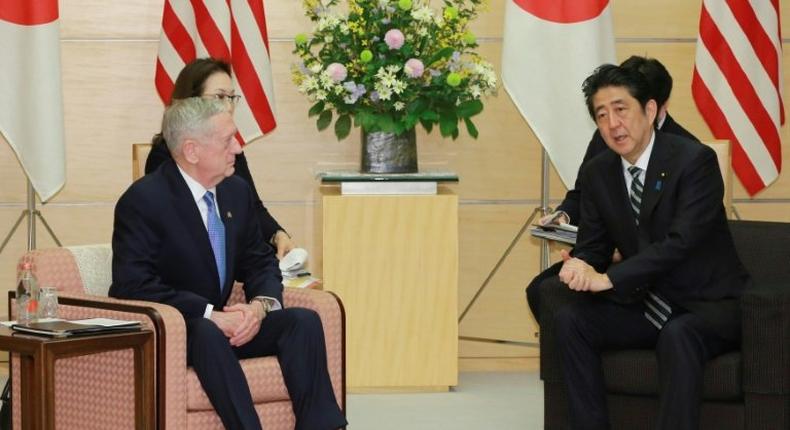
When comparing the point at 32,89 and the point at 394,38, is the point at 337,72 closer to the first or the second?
the point at 394,38

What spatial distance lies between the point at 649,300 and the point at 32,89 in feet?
10.3

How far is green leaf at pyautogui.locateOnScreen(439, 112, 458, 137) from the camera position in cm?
562

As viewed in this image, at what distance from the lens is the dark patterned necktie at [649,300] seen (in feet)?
14.3

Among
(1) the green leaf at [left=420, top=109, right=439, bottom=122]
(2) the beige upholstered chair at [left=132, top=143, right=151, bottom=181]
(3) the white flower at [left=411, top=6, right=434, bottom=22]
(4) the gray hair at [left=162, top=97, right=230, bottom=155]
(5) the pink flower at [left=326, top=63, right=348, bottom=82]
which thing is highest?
(3) the white flower at [left=411, top=6, right=434, bottom=22]

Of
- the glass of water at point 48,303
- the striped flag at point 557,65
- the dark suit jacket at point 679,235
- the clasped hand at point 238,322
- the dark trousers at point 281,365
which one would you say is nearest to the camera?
the dark trousers at point 281,365

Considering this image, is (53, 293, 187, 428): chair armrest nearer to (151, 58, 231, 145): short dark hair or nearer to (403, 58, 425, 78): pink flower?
(151, 58, 231, 145): short dark hair

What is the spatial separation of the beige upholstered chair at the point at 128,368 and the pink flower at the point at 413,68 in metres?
1.46

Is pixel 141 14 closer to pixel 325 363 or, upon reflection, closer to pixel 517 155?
pixel 517 155

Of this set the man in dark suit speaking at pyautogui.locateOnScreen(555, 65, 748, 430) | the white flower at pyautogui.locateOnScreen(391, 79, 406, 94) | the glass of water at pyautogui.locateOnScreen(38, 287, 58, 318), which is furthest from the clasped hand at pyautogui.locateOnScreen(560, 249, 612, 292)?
the glass of water at pyautogui.locateOnScreen(38, 287, 58, 318)

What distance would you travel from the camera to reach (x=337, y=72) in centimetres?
544

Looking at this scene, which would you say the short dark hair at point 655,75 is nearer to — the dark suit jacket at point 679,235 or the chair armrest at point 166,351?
the dark suit jacket at point 679,235

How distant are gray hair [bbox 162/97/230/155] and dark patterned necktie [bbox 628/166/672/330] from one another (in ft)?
4.91

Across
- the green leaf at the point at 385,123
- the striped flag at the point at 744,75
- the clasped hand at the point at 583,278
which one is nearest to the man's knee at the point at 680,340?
the clasped hand at the point at 583,278

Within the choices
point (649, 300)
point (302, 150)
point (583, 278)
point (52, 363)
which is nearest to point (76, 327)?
point (52, 363)
